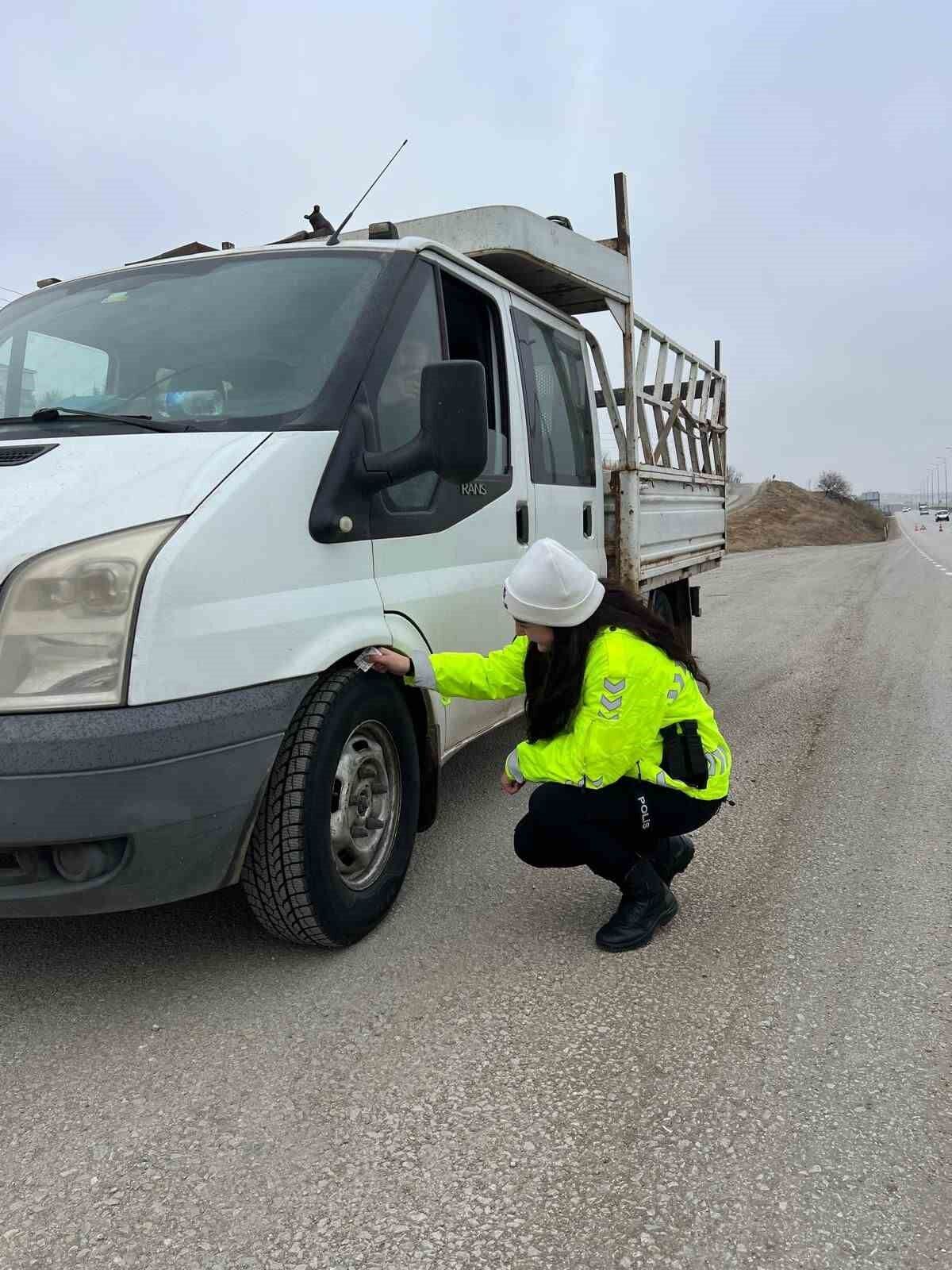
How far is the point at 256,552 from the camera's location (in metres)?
2.62

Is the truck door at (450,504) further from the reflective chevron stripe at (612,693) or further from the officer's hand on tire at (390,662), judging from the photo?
the reflective chevron stripe at (612,693)

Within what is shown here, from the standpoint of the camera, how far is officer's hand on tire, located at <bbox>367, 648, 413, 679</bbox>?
3008 millimetres

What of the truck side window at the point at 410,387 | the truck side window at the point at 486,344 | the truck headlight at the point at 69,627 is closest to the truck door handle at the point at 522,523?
the truck side window at the point at 486,344

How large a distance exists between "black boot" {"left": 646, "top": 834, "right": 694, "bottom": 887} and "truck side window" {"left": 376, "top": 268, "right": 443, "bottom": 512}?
1.39 metres

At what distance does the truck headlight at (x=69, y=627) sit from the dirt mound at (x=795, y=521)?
38.1 m

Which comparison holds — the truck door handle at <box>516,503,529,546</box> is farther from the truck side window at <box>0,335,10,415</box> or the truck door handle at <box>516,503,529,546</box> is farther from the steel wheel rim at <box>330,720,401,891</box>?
the truck side window at <box>0,335,10,415</box>

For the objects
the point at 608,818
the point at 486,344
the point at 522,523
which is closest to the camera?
the point at 608,818

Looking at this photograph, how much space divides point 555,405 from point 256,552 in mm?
2469

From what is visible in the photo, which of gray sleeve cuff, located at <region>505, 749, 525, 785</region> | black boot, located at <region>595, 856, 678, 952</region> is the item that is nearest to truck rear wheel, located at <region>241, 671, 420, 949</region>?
gray sleeve cuff, located at <region>505, 749, 525, 785</region>

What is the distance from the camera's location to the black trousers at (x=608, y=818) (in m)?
3.14

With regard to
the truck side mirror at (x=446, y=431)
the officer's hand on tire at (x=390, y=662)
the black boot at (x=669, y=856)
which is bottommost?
the black boot at (x=669, y=856)

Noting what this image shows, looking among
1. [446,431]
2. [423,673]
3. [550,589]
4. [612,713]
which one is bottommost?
[612,713]

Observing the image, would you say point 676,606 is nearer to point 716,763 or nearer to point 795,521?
point 716,763

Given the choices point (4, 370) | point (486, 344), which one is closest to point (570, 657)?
point (486, 344)
